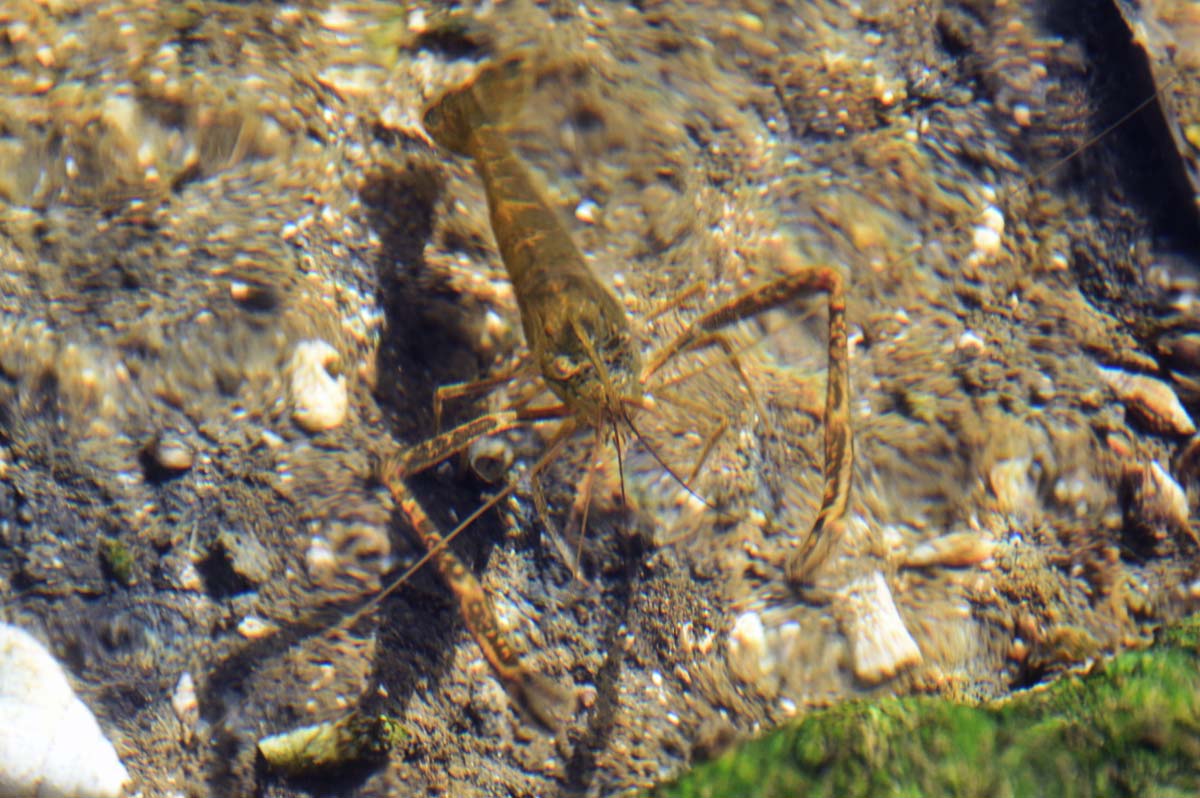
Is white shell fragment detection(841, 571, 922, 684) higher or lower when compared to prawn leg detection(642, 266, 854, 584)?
lower

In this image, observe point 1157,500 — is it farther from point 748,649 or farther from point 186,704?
point 186,704

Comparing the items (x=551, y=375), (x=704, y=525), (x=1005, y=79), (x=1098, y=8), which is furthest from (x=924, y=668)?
(x=1098, y=8)

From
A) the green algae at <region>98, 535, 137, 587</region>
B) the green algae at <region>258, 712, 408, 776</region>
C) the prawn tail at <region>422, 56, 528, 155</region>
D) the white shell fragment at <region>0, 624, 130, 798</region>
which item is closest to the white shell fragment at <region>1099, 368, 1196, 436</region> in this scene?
the prawn tail at <region>422, 56, 528, 155</region>

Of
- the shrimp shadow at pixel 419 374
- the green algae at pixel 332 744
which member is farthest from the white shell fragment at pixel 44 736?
the shrimp shadow at pixel 419 374

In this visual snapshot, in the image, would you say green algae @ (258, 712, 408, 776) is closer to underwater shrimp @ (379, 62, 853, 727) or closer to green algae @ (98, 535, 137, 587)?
underwater shrimp @ (379, 62, 853, 727)

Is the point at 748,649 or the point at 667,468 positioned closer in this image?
the point at 748,649

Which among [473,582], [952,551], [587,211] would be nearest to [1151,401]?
[952,551]
